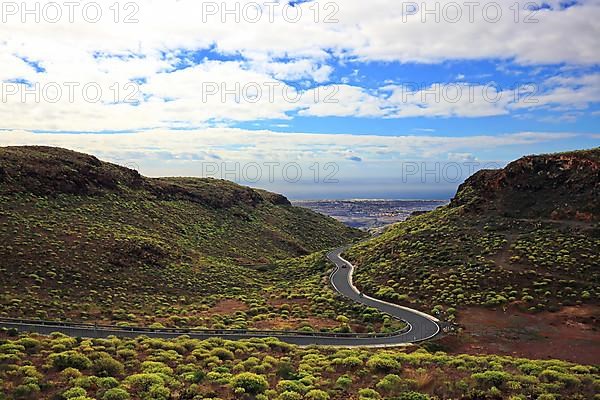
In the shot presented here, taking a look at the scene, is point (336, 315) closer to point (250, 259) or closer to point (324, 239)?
point (250, 259)

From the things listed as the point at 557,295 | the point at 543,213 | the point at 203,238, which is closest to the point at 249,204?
the point at 203,238

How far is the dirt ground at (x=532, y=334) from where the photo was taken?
2106cm

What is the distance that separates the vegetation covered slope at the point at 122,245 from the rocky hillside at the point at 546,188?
23009mm

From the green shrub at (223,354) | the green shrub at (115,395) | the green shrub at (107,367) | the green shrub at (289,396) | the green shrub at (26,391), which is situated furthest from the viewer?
the green shrub at (223,354)

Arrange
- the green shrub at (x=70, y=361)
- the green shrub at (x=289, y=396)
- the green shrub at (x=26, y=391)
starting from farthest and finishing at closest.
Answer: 1. the green shrub at (x=70, y=361)
2. the green shrub at (x=289, y=396)
3. the green shrub at (x=26, y=391)

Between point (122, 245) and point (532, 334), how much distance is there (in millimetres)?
35314

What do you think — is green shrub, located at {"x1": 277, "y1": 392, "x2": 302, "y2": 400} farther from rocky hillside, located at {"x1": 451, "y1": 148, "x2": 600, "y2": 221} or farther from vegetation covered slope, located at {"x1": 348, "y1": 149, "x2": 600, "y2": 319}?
rocky hillside, located at {"x1": 451, "y1": 148, "x2": 600, "y2": 221}

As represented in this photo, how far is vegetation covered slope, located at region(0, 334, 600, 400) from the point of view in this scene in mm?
12719

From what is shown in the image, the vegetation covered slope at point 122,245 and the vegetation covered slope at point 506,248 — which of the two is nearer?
the vegetation covered slope at point 122,245

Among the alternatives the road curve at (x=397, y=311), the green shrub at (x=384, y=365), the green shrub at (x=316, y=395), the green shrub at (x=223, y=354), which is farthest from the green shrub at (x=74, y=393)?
the road curve at (x=397, y=311)

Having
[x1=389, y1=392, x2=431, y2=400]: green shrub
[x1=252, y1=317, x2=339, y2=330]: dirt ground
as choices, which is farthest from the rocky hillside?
[x1=389, y1=392, x2=431, y2=400]: green shrub

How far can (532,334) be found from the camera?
2380cm

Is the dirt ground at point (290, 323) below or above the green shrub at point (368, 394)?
below

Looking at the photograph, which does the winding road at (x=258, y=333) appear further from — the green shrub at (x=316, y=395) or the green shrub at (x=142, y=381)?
the green shrub at (x=316, y=395)
